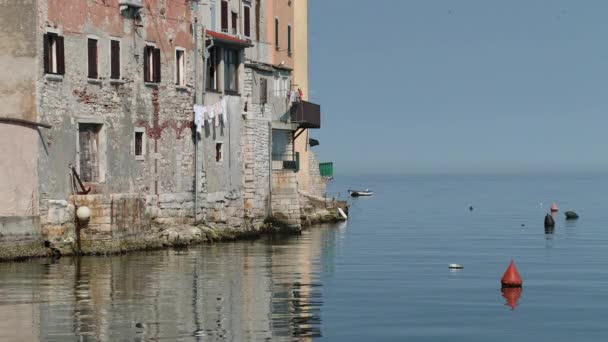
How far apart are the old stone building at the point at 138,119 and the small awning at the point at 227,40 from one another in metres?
0.12

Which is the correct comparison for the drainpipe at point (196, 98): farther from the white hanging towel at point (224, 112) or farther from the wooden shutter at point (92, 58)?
the wooden shutter at point (92, 58)

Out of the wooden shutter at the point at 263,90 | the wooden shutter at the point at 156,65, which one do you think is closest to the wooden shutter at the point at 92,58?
the wooden shutter at the point at 156,65

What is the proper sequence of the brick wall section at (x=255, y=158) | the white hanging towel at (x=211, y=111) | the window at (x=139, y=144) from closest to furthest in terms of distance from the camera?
the window at (x=139, y=144)
the white hanging towel at (x=211, y=111)
the brick wall section at (x=255, y=158)

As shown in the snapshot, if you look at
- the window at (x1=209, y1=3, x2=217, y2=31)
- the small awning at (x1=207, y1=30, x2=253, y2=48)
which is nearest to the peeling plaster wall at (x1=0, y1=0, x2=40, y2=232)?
the small awning at (x1=207, y1=30, x2=253, y2=48)

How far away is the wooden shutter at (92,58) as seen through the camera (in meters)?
46.2

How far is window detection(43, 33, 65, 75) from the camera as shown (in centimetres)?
4362

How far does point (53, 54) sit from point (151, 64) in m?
6.44

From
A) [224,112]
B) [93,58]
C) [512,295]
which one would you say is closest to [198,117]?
[224,112]

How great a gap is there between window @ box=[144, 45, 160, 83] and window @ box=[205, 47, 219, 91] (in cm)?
485

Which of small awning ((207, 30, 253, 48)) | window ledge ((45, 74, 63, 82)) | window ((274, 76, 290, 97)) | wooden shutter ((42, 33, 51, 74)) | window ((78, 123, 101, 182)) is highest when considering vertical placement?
small awning ((207, 30, 253, 48))

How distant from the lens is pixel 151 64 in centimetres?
5000

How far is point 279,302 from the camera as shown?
3278 cm

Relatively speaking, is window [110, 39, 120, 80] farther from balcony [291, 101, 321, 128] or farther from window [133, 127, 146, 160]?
balcony [291, 101, 321, 128]

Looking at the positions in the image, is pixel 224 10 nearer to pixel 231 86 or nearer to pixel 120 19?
pixel 231 86
